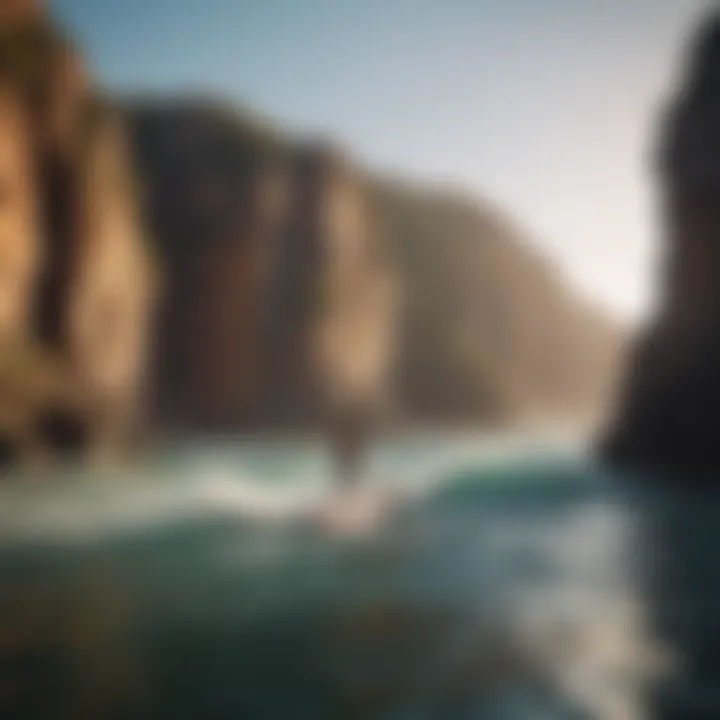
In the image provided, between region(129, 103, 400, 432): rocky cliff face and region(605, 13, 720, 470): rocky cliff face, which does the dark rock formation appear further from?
region(605, 13, 720, 470): rocky cliff face

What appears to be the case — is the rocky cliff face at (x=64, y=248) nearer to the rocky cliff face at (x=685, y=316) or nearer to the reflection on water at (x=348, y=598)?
the reflection on water at (x=348, y=598)

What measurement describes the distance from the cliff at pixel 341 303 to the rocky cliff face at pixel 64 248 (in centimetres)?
24

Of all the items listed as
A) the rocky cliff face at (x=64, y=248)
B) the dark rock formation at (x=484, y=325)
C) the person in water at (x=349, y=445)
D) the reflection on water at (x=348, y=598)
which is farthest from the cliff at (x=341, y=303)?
the reflection on water at (x=348, y=598)

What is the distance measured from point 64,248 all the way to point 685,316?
3966 millimetres

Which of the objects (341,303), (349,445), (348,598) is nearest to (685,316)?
(341,303)

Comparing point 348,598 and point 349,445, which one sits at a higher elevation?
point 349,445

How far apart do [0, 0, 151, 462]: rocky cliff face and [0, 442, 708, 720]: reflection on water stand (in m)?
0.44

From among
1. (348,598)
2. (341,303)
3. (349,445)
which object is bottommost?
(348,598)

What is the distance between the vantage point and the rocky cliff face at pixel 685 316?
439cm

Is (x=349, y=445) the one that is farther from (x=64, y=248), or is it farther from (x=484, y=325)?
(x=64, y=248)

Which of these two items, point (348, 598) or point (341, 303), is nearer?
point (348, 598)

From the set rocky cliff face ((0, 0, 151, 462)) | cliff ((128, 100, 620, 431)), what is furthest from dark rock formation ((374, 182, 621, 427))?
rocky cliff face ((0, 0, 151, 462))

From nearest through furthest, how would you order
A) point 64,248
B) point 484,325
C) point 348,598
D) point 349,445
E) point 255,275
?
point 348,598
point 349,445
point 484,325
point 255,275
point 64,248

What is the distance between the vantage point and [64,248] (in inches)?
207
